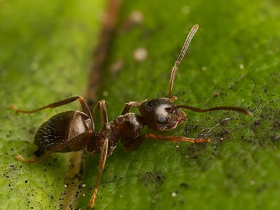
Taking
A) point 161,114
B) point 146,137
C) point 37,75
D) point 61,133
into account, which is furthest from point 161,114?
point 37,75

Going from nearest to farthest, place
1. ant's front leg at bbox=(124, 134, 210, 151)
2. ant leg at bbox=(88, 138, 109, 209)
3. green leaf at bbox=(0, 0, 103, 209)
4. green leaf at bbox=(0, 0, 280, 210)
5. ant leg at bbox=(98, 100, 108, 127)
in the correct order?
1. green leaf at bbox=(0, 0, 280, 210)
2. ant leg at bbox=(88, 138, 109, 209)
3. ant's front leg at bbox=(124, 134, 210, 151)
4. green leaf at bbox=(0, 0, 103, 209)
5. ant leg at bbox=(98, 100, 108, 127)

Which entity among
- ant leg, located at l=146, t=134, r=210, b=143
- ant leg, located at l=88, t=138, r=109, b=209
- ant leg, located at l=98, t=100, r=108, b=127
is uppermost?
ant leg, located at l=146, t=134, r=210, b=143

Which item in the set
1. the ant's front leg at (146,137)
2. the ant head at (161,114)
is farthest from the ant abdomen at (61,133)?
the ant head at (161,114)

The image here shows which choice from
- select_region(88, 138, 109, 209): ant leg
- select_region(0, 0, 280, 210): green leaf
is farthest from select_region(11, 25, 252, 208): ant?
select_region(0, 0, 280, 210): green leaf

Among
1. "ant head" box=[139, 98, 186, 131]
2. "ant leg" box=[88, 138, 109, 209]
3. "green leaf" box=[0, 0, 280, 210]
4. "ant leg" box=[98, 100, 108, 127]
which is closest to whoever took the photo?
"green leaf" box=[0, 0, 280, 210]

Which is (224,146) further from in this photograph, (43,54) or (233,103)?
(43,54)

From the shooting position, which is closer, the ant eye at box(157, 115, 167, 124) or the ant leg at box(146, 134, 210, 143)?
the ant leg at box(146, 134, 210, 143)

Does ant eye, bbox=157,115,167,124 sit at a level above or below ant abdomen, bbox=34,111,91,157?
above

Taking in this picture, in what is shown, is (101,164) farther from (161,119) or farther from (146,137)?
(161,119)

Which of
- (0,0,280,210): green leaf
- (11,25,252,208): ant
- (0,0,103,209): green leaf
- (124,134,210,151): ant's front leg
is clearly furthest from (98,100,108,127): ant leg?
(0,0,103,209): green leaf

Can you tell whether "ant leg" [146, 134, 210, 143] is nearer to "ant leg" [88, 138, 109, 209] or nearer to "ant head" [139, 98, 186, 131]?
"ant head" [139, 98, 186, 131]
